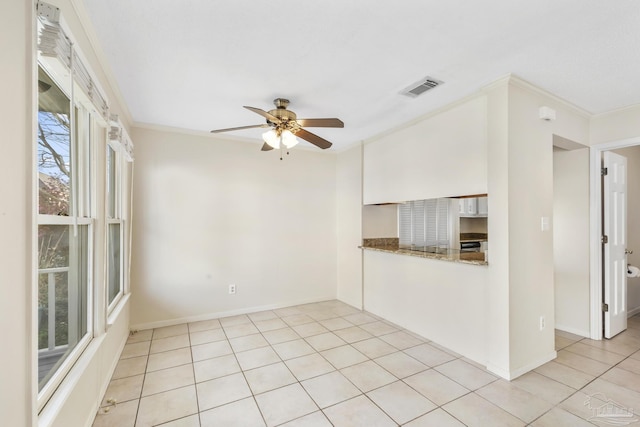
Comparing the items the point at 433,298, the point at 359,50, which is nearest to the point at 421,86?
the point at 359,50

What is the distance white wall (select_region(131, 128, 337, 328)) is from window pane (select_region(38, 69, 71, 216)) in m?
1.90

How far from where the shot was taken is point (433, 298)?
118 inches

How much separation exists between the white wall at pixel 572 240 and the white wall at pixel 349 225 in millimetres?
2328

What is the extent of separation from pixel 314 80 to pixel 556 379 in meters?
3.11

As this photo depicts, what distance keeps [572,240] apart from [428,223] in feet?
5.07

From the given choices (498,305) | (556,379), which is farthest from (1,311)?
(556,379)

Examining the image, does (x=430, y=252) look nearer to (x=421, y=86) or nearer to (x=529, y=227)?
(x=529, y=227)

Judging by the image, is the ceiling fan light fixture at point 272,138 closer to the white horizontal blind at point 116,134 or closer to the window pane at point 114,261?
the white horizontal blind at point 116,134

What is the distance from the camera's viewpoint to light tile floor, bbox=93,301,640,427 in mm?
1903

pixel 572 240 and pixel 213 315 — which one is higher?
pixel 572 240

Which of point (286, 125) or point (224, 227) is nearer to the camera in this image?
point (286, 125)

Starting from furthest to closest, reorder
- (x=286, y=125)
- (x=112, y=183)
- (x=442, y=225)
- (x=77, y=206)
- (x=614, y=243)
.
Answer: (x=442, y=225), (x=614, y=243), (x=112, y=183), (x=286, y=125), (x=77, y=206)

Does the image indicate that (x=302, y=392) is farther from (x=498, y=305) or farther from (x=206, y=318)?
(x=206, y=318)

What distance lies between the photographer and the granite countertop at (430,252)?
278 centimetres
